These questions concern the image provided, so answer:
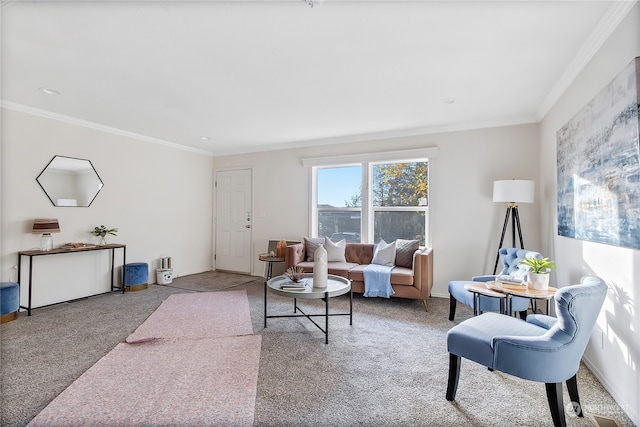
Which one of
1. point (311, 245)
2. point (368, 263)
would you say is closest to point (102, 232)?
point (311, 245)

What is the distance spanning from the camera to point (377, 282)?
3859 millimetres

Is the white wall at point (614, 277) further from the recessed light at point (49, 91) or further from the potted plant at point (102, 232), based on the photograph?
the potted plant at point (102, 232)

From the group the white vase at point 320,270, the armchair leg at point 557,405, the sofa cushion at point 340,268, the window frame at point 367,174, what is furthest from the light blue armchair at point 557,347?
the window frame at point 367,174

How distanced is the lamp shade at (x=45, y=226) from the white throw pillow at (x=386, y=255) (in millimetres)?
4062

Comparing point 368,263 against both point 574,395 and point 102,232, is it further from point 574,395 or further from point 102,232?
point 102,232

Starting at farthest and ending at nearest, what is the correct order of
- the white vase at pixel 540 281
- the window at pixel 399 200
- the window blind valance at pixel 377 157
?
1. the window at pixel 399 200
2. the window blind valance at pixel 377 157
3. the white vase at pixel 540 281

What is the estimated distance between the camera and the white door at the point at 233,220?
19.2 ft

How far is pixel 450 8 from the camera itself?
1.85 m

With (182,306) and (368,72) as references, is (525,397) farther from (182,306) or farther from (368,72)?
(182,306)

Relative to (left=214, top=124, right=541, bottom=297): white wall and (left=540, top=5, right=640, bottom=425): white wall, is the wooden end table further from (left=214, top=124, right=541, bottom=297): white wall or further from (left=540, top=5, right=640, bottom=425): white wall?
(left=214, top=124, right=541, bottom=297): white wall

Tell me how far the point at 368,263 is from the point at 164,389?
3.14m

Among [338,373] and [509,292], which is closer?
[338,373]

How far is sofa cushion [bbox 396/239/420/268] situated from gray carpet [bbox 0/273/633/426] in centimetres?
78

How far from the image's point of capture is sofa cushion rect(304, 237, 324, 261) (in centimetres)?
479
